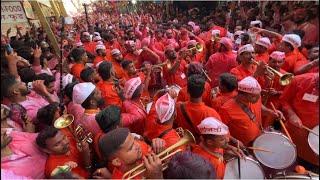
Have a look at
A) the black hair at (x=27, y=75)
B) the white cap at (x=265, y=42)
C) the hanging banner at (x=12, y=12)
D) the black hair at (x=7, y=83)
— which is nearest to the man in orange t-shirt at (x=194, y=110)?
the black hair at (x=7, y=83)

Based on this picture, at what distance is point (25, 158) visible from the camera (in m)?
2.35

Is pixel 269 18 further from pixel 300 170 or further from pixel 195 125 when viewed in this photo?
pixel 300 170

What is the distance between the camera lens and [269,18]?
3760mm

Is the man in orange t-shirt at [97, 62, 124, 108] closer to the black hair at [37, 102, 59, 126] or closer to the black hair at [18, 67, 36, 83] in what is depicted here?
the black hair at [18, 67, 36, 83]

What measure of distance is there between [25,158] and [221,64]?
3.44 meters

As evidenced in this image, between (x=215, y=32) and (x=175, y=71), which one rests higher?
(x=215, y=32)

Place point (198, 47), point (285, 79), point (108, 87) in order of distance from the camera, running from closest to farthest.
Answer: point (285, 79) < point (108, 87) < point (198, 47)

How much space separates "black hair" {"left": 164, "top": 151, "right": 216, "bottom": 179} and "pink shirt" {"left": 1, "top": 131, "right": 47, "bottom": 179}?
1037mm

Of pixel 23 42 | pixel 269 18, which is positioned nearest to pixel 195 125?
pixel 269 18

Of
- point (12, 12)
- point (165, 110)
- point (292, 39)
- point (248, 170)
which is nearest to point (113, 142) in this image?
point (165, 110)

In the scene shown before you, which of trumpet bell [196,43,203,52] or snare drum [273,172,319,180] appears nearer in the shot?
snare drum [273,172,319,180]

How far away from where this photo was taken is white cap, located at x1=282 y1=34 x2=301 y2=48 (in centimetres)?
340

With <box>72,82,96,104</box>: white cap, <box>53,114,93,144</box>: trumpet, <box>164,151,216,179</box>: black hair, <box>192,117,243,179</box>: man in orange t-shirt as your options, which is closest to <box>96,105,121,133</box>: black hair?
<box>53,114,93,144</box>: trumpet

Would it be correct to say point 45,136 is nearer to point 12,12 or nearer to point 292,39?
point 292,39
